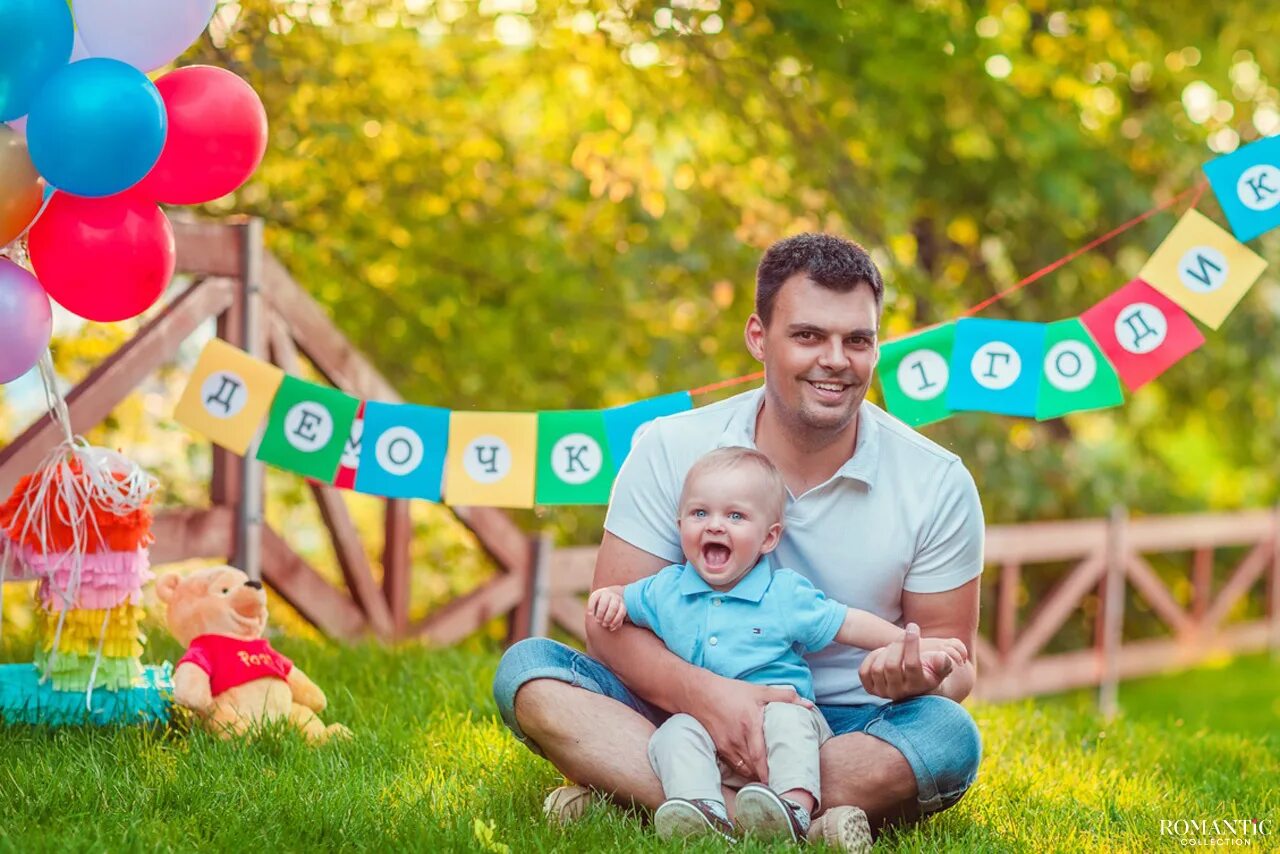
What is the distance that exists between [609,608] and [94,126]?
1401 mm

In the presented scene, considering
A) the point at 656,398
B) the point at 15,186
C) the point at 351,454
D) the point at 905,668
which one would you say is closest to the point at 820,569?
the point at 905,668

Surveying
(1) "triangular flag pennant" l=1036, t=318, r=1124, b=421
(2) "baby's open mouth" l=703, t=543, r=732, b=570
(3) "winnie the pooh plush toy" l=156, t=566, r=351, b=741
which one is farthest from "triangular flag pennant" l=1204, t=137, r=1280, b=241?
(3) "winnie the pooh plush toy" l=156, t=566, r=351, b=741

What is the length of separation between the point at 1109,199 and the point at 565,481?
4.83 meters

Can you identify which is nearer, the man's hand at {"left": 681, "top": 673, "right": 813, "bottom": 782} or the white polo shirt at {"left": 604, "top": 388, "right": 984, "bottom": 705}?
the man's hand at {"left": 681, "top": 673, "right": 813, "bottom": 782}

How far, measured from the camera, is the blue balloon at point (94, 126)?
2.82m

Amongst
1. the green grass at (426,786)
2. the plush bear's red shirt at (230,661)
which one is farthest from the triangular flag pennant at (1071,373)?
the plush bear's red shirt at (230,661)

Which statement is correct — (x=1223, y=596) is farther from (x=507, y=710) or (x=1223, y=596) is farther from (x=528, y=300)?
(x=507, y=710)

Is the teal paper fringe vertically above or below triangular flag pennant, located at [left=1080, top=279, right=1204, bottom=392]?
below

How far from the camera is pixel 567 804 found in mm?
2754

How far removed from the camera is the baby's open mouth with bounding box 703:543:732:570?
2.77m

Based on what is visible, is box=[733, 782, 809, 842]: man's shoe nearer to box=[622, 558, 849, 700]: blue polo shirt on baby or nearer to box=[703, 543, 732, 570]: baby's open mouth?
box=[622, 558, 849, 700]: blue polo shirt on baby

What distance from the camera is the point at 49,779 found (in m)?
2.78

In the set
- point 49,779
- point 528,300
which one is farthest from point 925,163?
point 49,779

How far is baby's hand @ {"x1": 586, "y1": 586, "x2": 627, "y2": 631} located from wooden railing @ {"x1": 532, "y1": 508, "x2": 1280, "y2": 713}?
2.53m
